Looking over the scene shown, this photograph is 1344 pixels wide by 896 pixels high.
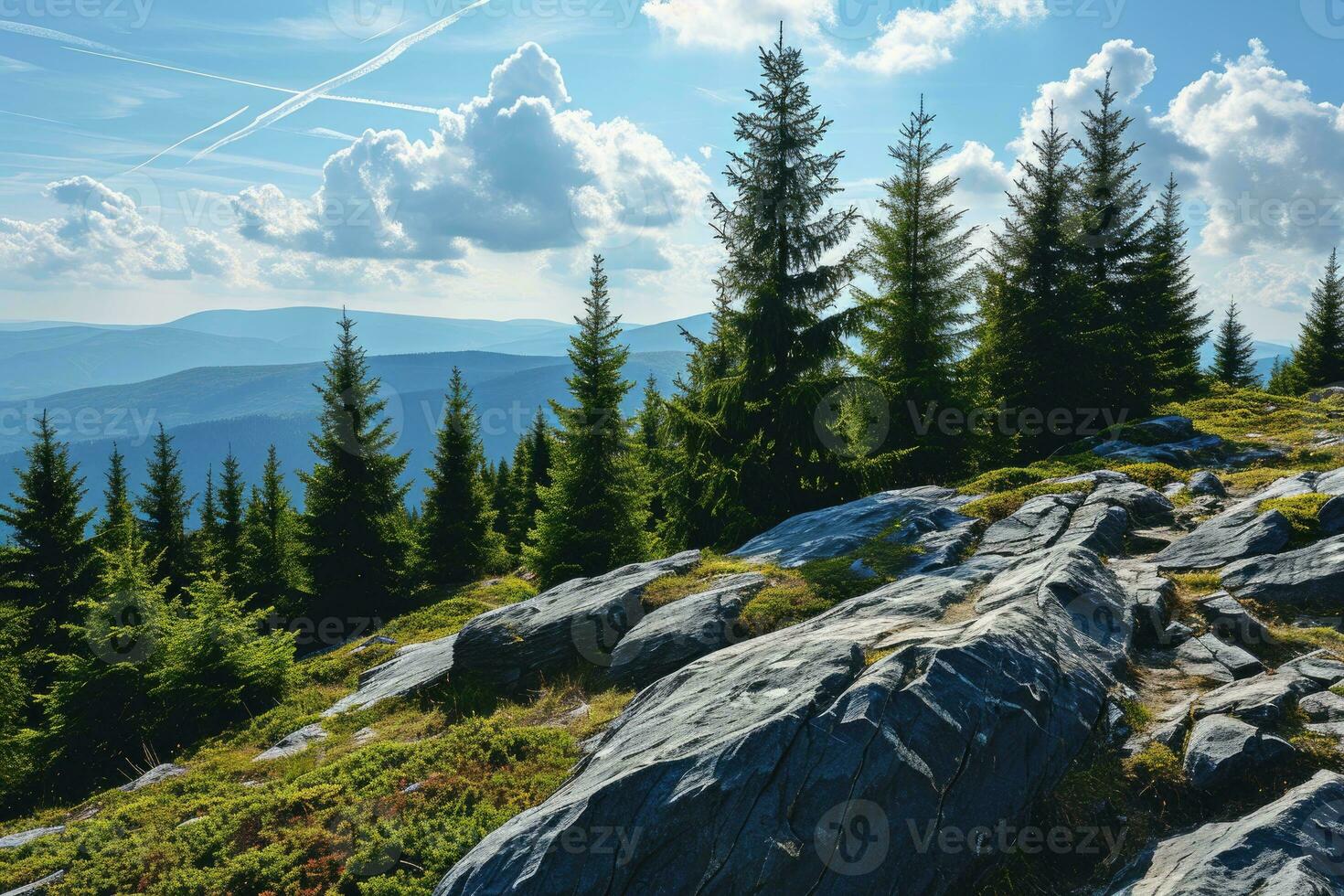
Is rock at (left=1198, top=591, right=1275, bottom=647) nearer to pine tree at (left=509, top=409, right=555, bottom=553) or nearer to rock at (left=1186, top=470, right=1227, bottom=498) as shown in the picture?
rock at (left=1186, top=470, right=1227, bottom=498)

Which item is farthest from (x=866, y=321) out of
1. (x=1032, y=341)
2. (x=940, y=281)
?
(x=1032, y=341)

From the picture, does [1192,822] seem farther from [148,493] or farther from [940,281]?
[148,493]

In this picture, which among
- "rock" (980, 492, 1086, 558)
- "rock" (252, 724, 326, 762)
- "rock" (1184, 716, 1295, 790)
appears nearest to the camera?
"rock" (1184, 716, 1295, 790)

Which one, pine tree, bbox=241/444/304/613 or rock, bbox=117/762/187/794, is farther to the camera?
pine tree, bbox=241/444/304/613

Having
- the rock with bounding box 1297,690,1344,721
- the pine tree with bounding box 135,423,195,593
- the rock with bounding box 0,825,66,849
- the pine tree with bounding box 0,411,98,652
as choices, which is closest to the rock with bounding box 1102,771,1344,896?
the rock with bounding box 1297,690,1344,721

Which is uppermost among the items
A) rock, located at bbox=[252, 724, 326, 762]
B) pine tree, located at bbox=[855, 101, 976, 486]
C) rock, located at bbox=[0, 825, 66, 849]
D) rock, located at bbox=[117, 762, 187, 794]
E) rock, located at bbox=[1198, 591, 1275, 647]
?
pine tree, located at bbox=[855, 101, 976, 486]

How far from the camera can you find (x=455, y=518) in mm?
32656

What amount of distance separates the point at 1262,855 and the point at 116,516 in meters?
41.9

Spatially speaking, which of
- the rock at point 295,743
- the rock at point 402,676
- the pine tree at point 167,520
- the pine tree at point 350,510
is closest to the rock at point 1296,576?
the rock at point 402,676

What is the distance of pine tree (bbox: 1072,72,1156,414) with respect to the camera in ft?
81.8

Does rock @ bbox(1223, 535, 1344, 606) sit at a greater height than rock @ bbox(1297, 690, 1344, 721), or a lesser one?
greater

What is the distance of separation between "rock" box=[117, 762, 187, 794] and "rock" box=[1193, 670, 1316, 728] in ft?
53.9

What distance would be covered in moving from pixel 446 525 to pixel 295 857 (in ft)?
82.1

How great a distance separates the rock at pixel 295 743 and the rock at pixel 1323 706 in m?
14.8
